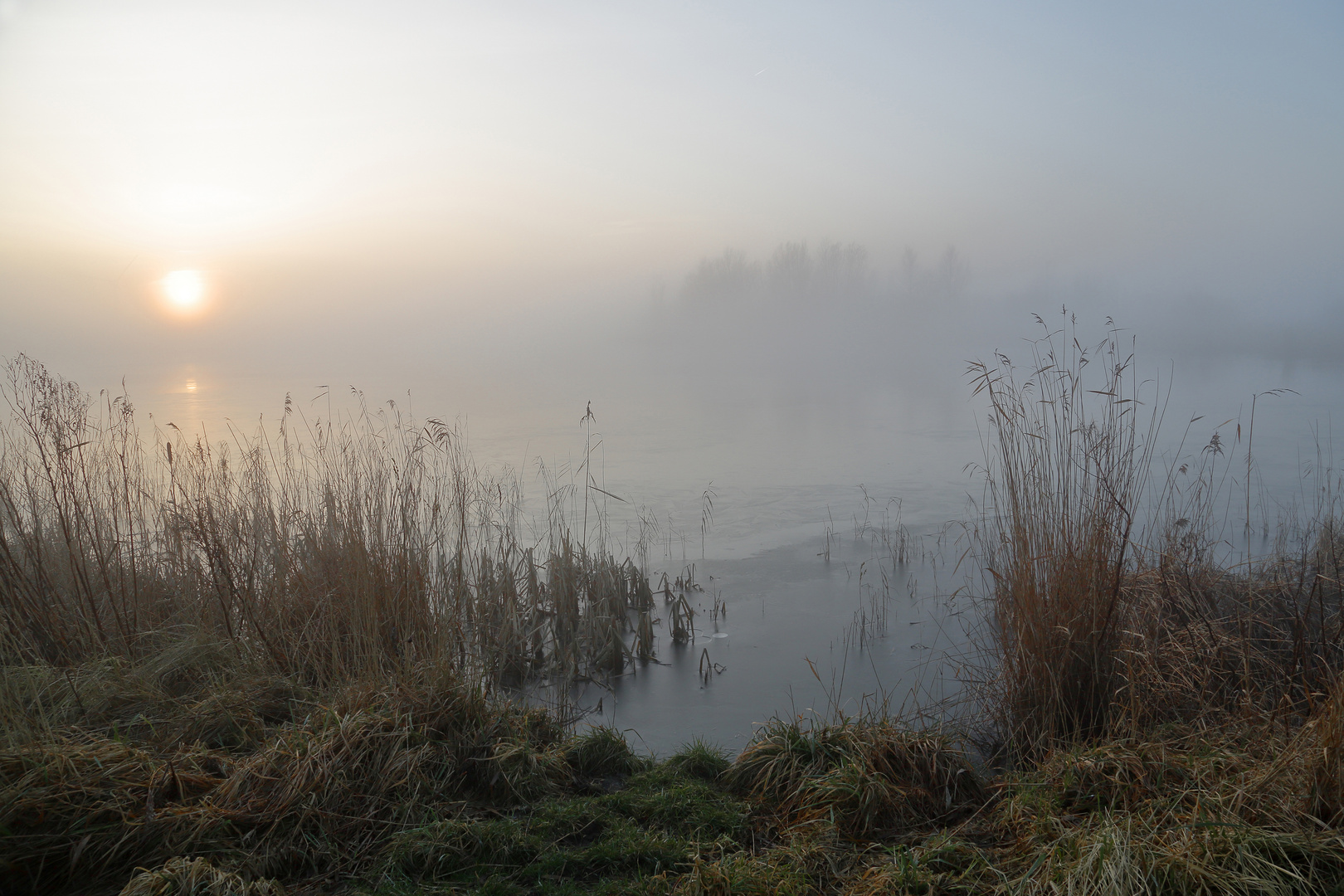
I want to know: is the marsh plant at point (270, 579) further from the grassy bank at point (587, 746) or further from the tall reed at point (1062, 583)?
the tall reed at point (1062, 583)

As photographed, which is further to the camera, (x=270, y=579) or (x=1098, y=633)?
(x=270, y=579)

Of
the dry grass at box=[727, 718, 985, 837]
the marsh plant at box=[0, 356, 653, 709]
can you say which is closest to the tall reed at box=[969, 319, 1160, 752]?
the dry grass at box=[727, 718, 985, 837]

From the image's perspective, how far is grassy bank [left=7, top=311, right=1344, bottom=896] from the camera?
2.33 meters

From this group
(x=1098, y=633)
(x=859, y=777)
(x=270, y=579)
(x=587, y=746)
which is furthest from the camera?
(x=270, y=579)

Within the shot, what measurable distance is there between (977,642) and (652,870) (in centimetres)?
415

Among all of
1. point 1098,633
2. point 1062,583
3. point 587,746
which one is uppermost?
point 1062,583

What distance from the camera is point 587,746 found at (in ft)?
11.9

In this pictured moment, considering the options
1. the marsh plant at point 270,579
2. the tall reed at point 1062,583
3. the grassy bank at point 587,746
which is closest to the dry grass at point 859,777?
the grassy bank at point 587,746

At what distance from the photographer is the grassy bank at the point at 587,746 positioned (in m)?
2.33

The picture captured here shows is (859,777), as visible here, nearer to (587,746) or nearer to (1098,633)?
(587,746)

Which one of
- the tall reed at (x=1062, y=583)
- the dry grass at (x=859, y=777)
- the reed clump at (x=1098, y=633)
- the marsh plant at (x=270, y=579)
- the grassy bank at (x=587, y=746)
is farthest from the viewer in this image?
the marsh plant at (x=270, y=579)

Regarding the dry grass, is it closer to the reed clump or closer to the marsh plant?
the reed clump

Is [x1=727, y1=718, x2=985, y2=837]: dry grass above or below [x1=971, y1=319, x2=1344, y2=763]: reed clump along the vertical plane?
below

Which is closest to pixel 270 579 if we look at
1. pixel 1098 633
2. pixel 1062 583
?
pixel 1062 583
